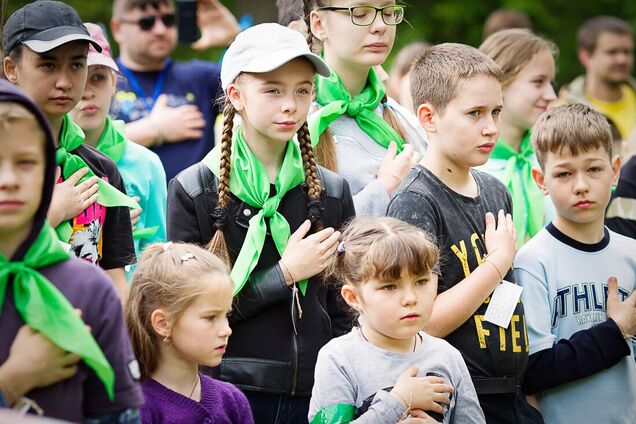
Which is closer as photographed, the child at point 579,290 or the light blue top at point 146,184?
the child at point 579,290

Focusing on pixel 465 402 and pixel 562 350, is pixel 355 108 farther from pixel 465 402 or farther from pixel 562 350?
pixel 465 402

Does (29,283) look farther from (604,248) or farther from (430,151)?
(604,248)

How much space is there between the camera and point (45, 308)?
3.09m

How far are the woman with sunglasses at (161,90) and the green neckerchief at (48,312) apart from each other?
4.01 m

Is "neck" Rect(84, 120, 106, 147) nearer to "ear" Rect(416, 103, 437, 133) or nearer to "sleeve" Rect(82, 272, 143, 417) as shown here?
"ear" Rect(416, 103, 437, 133)

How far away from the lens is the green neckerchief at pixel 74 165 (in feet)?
14.7

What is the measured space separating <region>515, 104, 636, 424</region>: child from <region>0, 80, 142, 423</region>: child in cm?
213

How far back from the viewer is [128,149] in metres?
5.66

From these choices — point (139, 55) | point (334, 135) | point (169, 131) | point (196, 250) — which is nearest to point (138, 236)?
point (334, 135)

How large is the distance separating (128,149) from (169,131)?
1571mm

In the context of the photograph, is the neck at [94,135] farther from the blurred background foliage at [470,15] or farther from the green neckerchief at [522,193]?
the blurred background foliage at [470,15]

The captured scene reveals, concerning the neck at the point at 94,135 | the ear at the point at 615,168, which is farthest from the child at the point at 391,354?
the neck at the point at 94,135

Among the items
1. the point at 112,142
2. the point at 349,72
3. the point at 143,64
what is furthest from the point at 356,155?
the point at 143,64

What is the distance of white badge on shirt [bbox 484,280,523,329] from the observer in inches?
176
